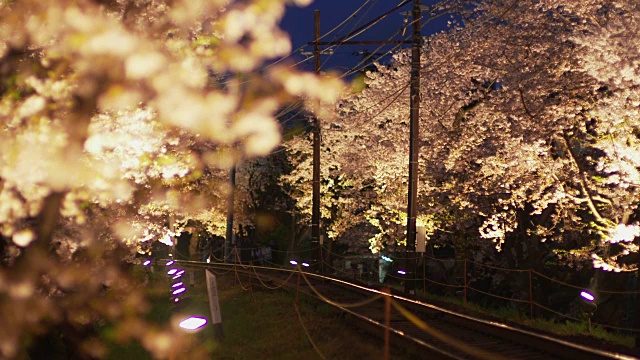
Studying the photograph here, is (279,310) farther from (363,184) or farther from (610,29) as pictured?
(363,184)

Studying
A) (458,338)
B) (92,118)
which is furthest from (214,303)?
(92,118)

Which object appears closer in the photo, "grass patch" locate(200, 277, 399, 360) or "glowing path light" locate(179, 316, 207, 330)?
"glowing path light" locate(179, 316, 207, 330)

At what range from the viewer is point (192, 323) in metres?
11.2

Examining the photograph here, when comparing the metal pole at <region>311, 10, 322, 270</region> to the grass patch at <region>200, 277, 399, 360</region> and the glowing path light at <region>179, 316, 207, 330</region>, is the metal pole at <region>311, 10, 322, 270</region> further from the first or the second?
the glowing path light at <region>179, 316, 207, 330</region>

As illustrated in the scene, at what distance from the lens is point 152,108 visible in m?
10.6

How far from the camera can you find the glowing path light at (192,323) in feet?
36.6

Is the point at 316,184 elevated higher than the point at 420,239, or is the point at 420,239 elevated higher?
the point at 316,184

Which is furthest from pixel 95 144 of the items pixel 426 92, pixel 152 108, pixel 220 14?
pixel 426 92

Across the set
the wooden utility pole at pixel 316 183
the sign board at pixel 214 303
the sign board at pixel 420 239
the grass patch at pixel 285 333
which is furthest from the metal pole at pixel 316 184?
the sign board at pixel 214 303

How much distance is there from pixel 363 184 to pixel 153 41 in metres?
28.9

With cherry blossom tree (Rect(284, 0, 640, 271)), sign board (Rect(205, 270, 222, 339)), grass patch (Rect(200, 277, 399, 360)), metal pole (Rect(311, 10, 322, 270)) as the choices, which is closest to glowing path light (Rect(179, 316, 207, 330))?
grass patch (Rect(200, 277, 399, 360))

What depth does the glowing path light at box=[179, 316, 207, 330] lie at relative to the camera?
1115cm

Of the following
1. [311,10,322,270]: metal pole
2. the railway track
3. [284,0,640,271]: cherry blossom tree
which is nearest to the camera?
the railway track

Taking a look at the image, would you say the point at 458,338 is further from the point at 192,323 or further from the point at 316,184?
the point at 316,184
